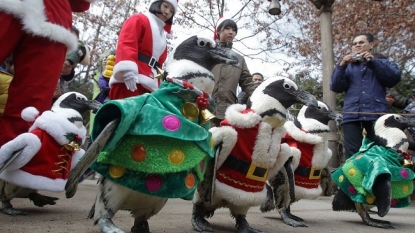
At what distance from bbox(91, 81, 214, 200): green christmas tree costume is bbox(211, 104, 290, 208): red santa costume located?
68cm

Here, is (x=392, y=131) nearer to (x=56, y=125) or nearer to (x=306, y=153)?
(x=306, y=153)

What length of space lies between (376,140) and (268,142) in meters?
1.72

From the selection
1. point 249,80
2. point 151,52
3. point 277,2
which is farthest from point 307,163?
point 277,2

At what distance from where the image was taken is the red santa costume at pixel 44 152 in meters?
2.72

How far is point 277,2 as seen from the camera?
7.68 metres

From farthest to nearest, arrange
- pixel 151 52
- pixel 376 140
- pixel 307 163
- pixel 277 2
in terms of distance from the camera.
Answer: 1. pixel 277 2
2. pixel 376 140
3. pixel 307 163
4. pixel 151 52

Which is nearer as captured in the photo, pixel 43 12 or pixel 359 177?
pixel 43 12

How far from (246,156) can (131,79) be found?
0.99 metres

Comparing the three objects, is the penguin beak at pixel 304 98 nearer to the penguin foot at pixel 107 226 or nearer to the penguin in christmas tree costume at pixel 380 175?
the penguin in christmas tree costume at pixel 380 175

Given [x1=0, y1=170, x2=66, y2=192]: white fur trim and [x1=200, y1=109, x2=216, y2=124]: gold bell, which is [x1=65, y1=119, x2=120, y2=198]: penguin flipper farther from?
[x1=0, y1=170, x2=66, y2=192]: white fur trim

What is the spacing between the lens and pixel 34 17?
279 centimetres

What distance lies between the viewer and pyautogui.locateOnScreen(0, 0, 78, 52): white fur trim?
2.70 m

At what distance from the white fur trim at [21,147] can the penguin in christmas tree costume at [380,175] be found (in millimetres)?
2679

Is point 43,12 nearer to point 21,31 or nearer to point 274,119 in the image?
point 21,31
